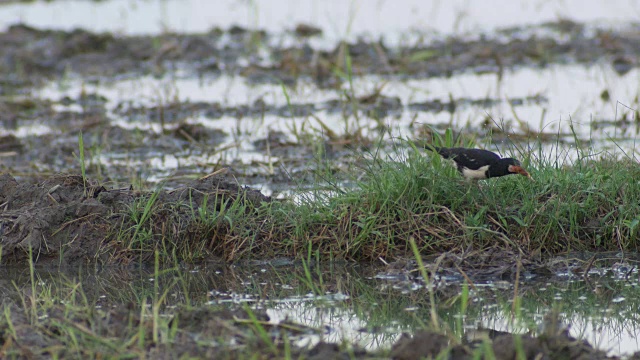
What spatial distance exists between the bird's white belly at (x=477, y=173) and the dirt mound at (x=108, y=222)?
1374 mm

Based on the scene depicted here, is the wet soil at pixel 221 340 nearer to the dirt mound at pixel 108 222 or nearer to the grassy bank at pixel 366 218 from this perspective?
the grassy bank at pixel 366 218

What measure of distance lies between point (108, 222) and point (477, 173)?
238 cm

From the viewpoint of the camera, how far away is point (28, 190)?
6.84m

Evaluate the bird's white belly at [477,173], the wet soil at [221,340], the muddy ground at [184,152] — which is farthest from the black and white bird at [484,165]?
the wet soil at [221,340]

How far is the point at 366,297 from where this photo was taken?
18.6ft

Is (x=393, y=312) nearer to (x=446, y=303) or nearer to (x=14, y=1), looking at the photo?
(x=446, y=303)

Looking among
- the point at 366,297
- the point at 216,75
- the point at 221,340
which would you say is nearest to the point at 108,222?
the point at 366,297

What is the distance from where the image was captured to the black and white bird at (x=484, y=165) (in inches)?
238

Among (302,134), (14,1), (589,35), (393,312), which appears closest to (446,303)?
(393,312)

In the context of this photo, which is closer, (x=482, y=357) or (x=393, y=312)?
(x=482, y=357)

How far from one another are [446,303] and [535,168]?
156 centimetres

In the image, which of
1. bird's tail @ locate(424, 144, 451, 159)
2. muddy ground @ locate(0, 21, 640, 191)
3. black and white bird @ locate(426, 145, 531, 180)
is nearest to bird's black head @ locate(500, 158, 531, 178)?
black and white bird @ locate(426, 145, 531, 180)

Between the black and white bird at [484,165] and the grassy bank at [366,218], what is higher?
the black and white bird at [484,165]

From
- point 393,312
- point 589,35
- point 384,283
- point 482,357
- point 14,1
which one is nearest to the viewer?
point 482,357
